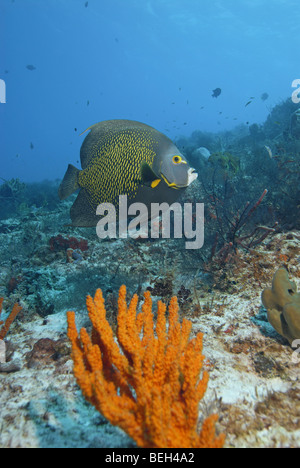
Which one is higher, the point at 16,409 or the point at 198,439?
the point at 198,439

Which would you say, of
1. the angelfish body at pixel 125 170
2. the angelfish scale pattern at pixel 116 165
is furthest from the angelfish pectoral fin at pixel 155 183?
the angelfish scale pattern at pixel 116 165

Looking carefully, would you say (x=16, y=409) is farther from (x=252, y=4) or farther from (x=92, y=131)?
(x=252, y=4)

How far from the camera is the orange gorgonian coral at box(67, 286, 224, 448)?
46.5 inches

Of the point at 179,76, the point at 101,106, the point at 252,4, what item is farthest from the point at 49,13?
the point at 101,106

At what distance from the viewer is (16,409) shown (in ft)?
6.30

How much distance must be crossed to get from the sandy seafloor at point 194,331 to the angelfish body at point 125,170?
58.6 inches

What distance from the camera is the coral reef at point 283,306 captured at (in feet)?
7.26

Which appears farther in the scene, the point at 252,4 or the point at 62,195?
the point at 252,4

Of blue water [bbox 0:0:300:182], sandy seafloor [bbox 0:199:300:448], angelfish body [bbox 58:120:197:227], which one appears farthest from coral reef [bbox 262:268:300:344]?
blue water [bbox 0:0:300:182]

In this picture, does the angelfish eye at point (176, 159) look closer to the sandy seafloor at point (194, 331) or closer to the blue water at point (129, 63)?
the sandy seafloor at point (194, 331)

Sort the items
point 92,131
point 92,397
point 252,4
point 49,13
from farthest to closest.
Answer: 1. point 49,13
2. point 252,4
3. point 92,131
4. point 92,397

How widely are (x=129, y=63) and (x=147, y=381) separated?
15397 centimetres

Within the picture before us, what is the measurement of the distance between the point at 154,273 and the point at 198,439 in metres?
3.01
